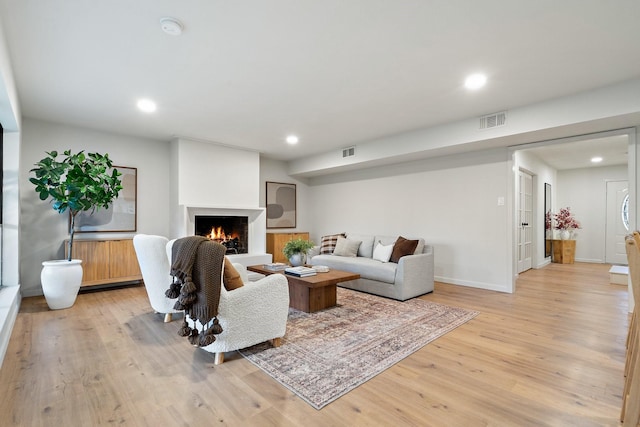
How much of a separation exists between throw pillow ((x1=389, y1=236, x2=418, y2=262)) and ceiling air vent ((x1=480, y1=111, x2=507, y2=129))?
1.82m

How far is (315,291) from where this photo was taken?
12.0ft

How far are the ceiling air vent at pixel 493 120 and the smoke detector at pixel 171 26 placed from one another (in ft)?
12.1

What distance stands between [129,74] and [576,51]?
393 centimetres

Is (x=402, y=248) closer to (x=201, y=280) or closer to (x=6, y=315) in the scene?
(x=201, y=280)

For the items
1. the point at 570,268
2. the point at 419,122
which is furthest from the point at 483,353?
the point at 570,268

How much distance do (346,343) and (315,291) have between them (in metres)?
1.01

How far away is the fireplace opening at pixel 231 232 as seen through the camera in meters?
6.16

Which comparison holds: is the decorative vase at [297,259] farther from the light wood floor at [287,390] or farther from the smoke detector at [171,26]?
the smoke detector at [171,26]

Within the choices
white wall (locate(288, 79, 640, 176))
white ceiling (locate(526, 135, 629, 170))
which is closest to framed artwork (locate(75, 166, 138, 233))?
white wall (locate(288, 79, 640, 176))

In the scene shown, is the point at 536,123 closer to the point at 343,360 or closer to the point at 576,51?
the point at 576,51

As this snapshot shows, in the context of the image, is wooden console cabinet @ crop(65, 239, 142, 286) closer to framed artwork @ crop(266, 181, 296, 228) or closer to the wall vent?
framed artwork @ crop(266, 181, 296, 228)

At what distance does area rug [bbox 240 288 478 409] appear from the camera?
83.4 inches

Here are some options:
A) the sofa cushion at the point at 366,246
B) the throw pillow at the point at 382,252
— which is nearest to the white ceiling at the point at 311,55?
the throw pillow at the point at 382,252

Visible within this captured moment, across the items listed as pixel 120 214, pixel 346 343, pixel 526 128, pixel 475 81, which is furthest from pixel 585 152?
pixel 120 214
